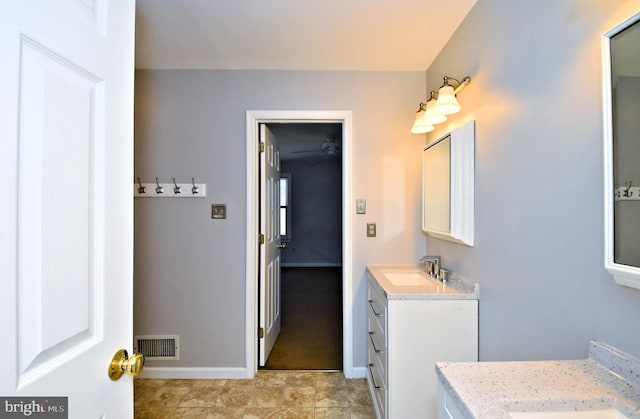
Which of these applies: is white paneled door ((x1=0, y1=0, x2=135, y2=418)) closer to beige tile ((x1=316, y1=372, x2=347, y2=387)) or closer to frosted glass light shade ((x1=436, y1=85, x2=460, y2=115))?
frosted glass light shade ((x1=436, y1=85, x2=460, y2=115))

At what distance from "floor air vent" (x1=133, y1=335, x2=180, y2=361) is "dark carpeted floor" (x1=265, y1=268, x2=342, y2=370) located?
29.9 inches

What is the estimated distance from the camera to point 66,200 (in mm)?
576

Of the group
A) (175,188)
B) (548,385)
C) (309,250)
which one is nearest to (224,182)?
(175,188)

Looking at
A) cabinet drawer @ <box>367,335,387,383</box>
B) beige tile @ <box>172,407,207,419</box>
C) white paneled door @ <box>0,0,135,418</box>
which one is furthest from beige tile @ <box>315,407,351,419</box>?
white paneled door @ <box>0,0,135,418</box>

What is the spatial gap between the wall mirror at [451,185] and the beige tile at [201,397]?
193 cm

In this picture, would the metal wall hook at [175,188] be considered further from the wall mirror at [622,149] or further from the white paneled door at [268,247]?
the wall mirror at [622,149]

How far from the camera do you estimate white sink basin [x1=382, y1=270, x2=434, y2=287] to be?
2016mm

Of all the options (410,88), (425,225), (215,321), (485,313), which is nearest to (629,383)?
(485,313)

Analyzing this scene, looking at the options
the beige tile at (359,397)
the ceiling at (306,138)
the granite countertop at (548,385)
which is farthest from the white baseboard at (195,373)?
the ceiling at (306,138)

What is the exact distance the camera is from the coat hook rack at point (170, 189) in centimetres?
228

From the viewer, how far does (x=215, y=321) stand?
229 centimetres

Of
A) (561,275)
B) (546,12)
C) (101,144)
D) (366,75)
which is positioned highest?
(366,75)

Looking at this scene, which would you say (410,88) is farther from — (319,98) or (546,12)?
(546,12)

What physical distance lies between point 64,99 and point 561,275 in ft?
4.95
